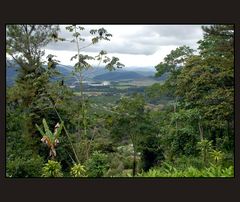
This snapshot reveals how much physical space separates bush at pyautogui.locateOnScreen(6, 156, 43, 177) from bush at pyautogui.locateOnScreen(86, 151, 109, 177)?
2.90 ft

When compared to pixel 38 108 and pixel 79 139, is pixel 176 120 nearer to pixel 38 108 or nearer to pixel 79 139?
pixel 79 139

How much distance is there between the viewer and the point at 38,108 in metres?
10.5

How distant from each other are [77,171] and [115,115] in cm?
162

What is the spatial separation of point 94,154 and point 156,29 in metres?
2.67

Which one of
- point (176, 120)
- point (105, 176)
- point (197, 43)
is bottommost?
point (105, 176)

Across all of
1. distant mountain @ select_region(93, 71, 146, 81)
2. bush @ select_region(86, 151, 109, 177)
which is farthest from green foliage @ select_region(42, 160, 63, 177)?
distant mountain @ select_region(93, 71, 146, 81)

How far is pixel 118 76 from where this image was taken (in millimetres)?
10492

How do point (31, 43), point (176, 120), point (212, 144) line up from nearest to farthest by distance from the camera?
point (31, 43) → point (212, 144) → point (176, 120)

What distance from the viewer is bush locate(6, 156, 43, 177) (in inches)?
388

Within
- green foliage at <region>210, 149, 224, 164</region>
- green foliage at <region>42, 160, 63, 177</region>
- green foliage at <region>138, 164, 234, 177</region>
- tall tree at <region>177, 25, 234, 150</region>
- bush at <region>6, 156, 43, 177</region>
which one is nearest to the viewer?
green foliage at <region>138, 164, 234, 177</region>

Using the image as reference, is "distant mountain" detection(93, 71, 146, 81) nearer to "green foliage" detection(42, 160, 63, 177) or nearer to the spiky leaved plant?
the spiky leaved plant

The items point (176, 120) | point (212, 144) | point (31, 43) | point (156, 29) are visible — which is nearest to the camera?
point (156, 29)

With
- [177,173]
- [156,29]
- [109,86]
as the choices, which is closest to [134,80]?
[109,86]

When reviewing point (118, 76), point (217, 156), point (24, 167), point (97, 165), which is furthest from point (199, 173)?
point (24, 167)
